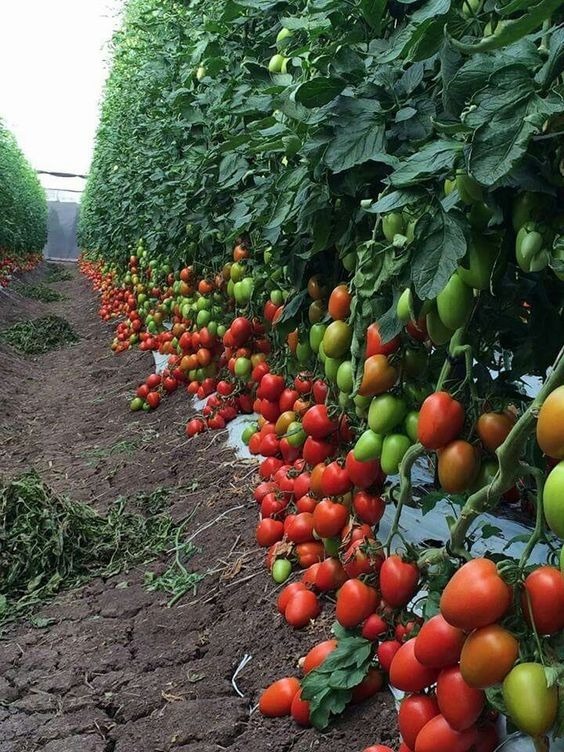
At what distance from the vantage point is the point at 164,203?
472 centimetres

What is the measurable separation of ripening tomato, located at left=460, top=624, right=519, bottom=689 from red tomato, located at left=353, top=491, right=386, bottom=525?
809mm

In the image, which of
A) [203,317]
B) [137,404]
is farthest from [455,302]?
[137,404]

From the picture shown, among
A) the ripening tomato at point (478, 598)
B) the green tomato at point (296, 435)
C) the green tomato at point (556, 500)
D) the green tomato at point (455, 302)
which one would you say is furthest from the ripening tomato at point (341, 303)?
the green tomato at point (556, 500)

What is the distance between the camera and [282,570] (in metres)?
2.20

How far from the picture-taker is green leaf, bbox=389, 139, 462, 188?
3.40 ft

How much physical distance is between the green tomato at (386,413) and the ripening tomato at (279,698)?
2.04ft

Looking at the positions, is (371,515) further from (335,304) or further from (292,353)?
(292,353)

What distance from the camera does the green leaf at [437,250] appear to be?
3.53 ft

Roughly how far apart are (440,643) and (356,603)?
0.49 m

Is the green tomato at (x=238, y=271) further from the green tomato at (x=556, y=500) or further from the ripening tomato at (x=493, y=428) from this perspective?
the green tomato at (x=556, y=500)

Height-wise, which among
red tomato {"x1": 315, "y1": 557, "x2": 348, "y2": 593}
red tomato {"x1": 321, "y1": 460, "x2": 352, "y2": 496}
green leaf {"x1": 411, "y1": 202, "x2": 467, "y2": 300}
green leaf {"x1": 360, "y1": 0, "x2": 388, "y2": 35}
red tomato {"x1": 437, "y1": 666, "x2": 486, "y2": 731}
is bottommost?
red tomato {"x1": 315, "y1": 557, "x2": 348, "y2": 593}

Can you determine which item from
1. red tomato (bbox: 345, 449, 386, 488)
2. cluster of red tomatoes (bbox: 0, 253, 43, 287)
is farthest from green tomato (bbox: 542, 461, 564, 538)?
cluster of red tomatoes (bbox: 0, 253, 43, 287)

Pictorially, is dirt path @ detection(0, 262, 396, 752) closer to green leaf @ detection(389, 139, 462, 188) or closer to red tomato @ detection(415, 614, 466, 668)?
red tomato @ detection(415, 614, 466, 668)

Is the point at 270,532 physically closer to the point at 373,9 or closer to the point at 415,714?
the point at 415,714
